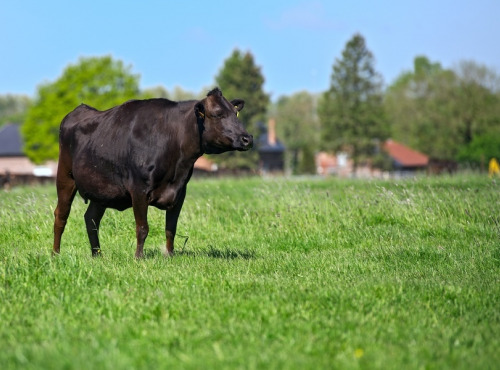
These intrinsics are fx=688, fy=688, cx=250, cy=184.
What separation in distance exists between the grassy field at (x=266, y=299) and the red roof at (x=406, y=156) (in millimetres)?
84284

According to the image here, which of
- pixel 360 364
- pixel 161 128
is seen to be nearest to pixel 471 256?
pixel 161 128

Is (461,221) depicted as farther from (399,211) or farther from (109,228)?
(109,228)

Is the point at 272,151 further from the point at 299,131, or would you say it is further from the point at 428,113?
the point at 428,113

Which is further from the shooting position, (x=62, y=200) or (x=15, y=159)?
(x=15, y=159)

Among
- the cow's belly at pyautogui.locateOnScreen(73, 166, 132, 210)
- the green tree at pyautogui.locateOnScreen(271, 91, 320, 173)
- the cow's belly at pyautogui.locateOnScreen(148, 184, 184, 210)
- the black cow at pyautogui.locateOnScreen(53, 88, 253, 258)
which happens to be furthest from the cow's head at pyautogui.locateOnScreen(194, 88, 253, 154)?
the green tree at pyautogui.locateOnScreen(271, 91, 320, 173)

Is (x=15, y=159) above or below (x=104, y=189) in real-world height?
above

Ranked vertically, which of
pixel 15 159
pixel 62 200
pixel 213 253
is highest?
pixel 15 159

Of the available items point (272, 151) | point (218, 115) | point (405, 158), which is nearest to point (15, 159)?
point (272, 151)

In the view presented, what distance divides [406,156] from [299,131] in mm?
21253

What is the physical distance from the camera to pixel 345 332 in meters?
5.39

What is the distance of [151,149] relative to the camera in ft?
29.9

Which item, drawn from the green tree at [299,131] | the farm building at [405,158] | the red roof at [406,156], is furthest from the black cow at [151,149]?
the red roof at [406,156]

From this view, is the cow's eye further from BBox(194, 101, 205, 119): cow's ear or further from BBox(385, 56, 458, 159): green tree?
BBox(385, 56, 458, 159): green tree

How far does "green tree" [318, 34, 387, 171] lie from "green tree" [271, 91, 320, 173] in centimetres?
335
